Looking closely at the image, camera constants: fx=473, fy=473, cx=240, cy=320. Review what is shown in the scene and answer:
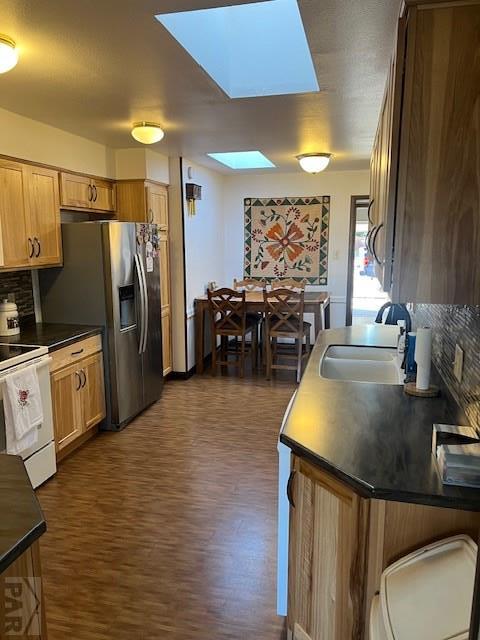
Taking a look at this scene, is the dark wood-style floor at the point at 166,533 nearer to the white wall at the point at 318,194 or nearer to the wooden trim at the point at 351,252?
the wooden trim at the point at 351,252

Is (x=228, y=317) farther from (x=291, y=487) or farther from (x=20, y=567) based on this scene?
(x=20, y=567)

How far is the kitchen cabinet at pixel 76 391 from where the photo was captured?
10.7 feet

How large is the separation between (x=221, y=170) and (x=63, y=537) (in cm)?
483

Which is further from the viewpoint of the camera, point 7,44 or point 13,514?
point 7,44

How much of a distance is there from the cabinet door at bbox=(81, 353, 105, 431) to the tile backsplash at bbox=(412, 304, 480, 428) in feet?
8.07

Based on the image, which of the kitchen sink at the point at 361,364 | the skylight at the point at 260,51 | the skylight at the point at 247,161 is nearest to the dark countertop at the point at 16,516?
the kitchen sink at the point at 361,364

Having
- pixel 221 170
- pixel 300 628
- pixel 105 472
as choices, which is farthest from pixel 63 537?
pixel 221 170

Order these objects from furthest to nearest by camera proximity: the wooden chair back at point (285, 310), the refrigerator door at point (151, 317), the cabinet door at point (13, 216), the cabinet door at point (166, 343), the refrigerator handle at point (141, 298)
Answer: the wooden chair back at point (285, 310) → the cabinet door at point (166, 343) → the refrigerator door at point (151, 317) → the refrigerator handle at point (141, 298) → the cabinet door at point (13, 216)

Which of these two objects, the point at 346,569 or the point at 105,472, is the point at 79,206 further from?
the point at 346,569

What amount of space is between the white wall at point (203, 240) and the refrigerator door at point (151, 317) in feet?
2.76

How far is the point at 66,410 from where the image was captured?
336cm

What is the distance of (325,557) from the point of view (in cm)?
151

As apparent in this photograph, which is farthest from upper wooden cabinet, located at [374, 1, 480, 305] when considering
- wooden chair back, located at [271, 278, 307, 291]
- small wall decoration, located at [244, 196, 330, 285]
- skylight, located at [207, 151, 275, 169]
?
small wall decoration, located at [244, 196, 330, 285]

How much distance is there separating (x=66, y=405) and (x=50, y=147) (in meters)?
1.92
